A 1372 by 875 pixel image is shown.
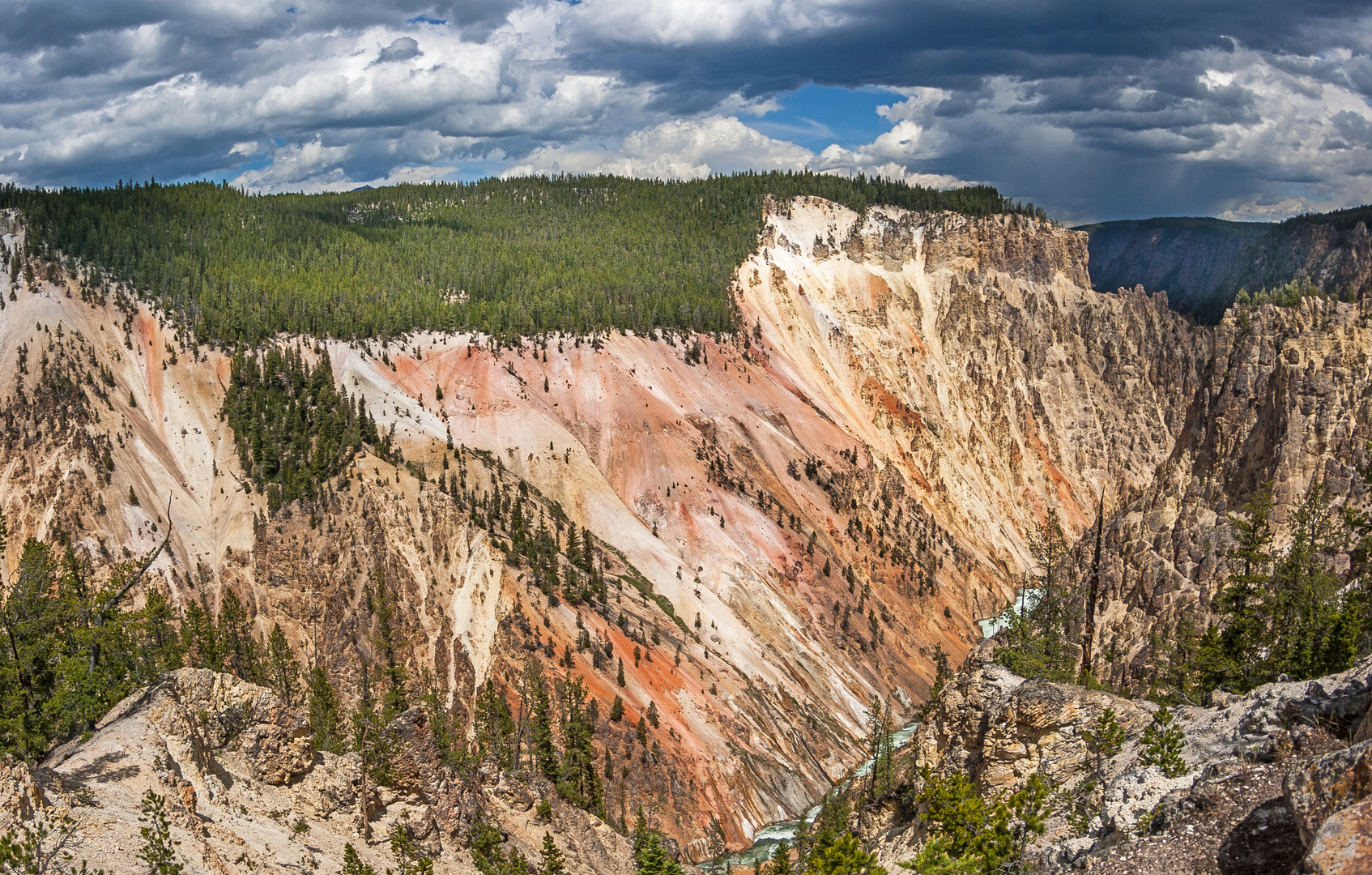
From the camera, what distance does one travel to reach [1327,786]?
467 inches

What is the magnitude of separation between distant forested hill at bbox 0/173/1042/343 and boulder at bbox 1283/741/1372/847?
305 feet

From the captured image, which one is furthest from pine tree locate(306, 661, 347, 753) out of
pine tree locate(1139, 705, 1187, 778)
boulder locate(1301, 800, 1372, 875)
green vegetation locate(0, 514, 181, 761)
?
boulder locate(1301, 800, 1372, 875)

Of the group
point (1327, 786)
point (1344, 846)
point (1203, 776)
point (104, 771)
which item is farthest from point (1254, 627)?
point (104, 771)

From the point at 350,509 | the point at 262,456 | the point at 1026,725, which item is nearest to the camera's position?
the point at 1026,725

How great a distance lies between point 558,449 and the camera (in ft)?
300

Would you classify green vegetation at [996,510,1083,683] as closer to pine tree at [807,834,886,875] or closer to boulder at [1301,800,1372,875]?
pine tree at [807,834,886,875]

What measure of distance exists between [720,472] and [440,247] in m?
61.4

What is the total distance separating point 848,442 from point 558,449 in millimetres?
35740

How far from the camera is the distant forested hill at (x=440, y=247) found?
9806 cm

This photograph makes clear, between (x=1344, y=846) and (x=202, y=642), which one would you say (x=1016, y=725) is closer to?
(x=1344, y=846)

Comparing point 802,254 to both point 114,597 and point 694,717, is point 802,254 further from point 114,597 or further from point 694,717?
point 114,597

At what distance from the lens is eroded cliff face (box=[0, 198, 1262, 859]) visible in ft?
219

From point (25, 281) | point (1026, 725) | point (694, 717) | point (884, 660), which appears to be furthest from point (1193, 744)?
point (25, 281)

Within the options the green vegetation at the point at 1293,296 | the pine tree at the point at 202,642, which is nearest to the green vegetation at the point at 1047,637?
the pine tree at the point at 202,642
